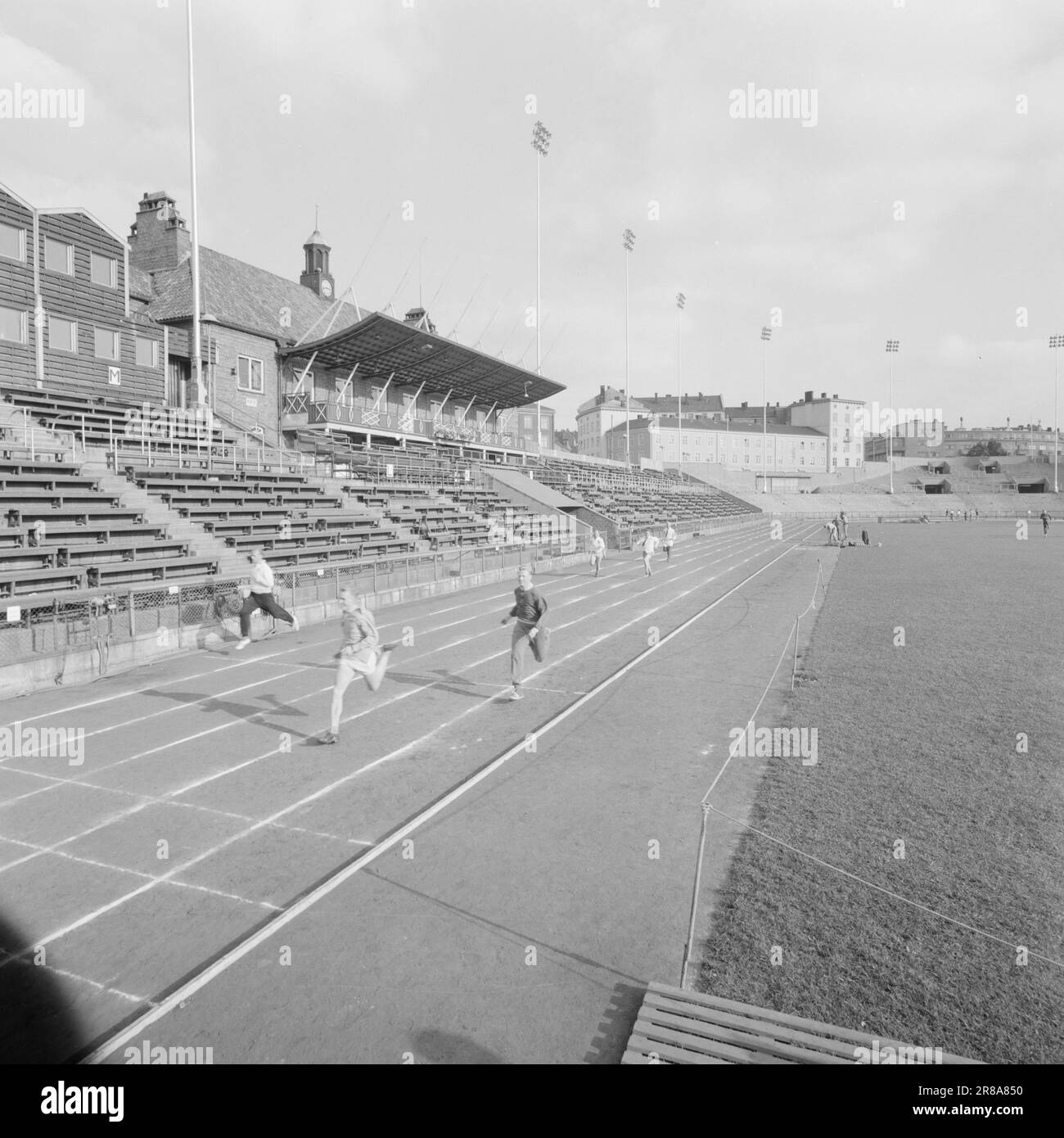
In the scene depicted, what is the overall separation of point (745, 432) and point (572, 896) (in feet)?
448

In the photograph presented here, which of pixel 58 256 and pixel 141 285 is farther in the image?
pixel 141 285

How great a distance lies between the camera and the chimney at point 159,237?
3694 centimetres

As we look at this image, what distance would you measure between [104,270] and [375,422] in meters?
14.5

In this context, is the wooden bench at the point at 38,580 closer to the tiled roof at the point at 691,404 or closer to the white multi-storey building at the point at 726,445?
the white multi-storey building at the point at 726,445

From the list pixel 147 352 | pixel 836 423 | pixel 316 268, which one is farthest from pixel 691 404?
pixel 147 352

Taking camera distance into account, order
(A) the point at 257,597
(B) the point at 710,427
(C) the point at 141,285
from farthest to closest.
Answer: (B) the point at 710,427 → (C) the point at 141,285 → (A) the point at 257,597

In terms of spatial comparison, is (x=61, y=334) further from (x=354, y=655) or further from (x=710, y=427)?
(x=710, y=427)

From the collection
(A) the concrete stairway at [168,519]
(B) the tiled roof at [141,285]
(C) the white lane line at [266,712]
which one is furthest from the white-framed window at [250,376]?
(C) the white lane line at [266,712]

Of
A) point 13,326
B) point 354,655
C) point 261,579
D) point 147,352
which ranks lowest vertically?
point 354,655

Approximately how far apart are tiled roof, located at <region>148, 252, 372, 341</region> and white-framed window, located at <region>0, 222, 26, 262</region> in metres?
8.04

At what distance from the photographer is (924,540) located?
50125 millimetres

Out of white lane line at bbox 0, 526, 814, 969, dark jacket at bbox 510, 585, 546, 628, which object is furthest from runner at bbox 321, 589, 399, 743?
dark jacket at bbox 510, 585, 546, 628

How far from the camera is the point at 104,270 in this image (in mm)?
27469

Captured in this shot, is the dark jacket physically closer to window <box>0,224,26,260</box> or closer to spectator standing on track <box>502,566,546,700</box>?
spectator standing on track <box>502,566,546,700</box>
